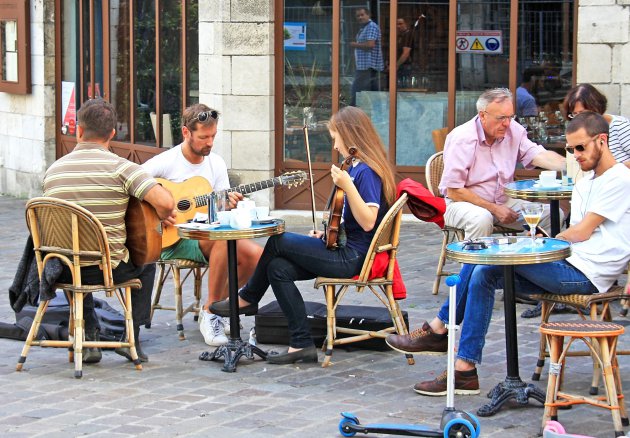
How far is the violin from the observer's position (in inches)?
258

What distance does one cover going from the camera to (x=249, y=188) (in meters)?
7.13

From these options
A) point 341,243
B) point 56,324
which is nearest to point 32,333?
point 56,324

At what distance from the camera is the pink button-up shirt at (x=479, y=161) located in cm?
795

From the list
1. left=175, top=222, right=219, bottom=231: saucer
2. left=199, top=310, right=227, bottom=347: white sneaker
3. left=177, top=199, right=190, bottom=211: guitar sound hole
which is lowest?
left=199, top=310, right=227, bottom=347: white sneaker

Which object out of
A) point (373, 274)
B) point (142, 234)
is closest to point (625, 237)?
point (373, 274)

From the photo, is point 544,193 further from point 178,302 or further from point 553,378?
point 553,378

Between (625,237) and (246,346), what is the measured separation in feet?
7.05

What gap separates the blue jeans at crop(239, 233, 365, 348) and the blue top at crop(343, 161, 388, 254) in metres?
0.07

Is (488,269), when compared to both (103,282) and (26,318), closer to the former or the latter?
(103,282)

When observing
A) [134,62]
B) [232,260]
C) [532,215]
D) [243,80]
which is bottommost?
[232,260]

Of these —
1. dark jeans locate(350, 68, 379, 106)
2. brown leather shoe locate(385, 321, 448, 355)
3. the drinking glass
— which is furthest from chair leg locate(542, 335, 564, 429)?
dark jeans locate(350, 68, 379, 106)

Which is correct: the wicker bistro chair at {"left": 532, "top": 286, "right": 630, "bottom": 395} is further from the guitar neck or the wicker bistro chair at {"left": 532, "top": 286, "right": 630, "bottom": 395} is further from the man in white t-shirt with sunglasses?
the guitar neck

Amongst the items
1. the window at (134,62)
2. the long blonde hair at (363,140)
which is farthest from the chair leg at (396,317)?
the window at (134,62)

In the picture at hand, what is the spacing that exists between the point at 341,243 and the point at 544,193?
165cm
